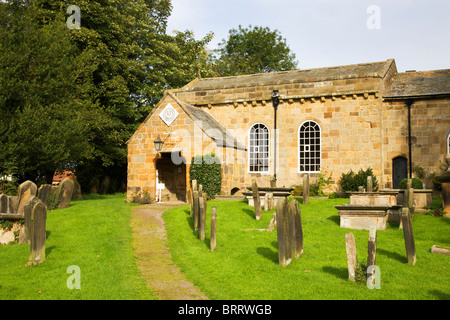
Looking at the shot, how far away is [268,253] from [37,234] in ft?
19.7

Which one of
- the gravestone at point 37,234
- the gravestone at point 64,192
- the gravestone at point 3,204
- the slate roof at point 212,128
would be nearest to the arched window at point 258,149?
the slate roof at point 212,128

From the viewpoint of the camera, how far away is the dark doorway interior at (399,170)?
75.8ft

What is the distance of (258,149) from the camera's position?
84.3 feet

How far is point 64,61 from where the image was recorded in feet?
74.2

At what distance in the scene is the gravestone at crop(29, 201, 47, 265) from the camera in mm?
10203

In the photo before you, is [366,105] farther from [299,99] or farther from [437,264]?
[437,264]

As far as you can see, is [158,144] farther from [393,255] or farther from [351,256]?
[351,256]

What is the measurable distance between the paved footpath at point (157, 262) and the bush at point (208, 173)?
4.13m

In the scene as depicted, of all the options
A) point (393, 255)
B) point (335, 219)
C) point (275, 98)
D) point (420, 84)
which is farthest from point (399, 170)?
point (393, 255)

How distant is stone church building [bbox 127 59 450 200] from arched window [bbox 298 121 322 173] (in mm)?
60

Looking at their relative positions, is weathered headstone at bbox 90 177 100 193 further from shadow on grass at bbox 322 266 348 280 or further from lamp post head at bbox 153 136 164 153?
shadow on grass at bbox 322 266 348 280

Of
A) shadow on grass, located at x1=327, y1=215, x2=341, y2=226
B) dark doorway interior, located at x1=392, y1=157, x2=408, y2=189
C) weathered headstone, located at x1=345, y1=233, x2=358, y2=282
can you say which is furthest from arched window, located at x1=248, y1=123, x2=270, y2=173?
weathered headstone, located at x1=345, y1=233, x2=358, y2=282

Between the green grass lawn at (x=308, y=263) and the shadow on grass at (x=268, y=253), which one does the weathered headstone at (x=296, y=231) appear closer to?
the green grass lawn at (x=308, y=263)
